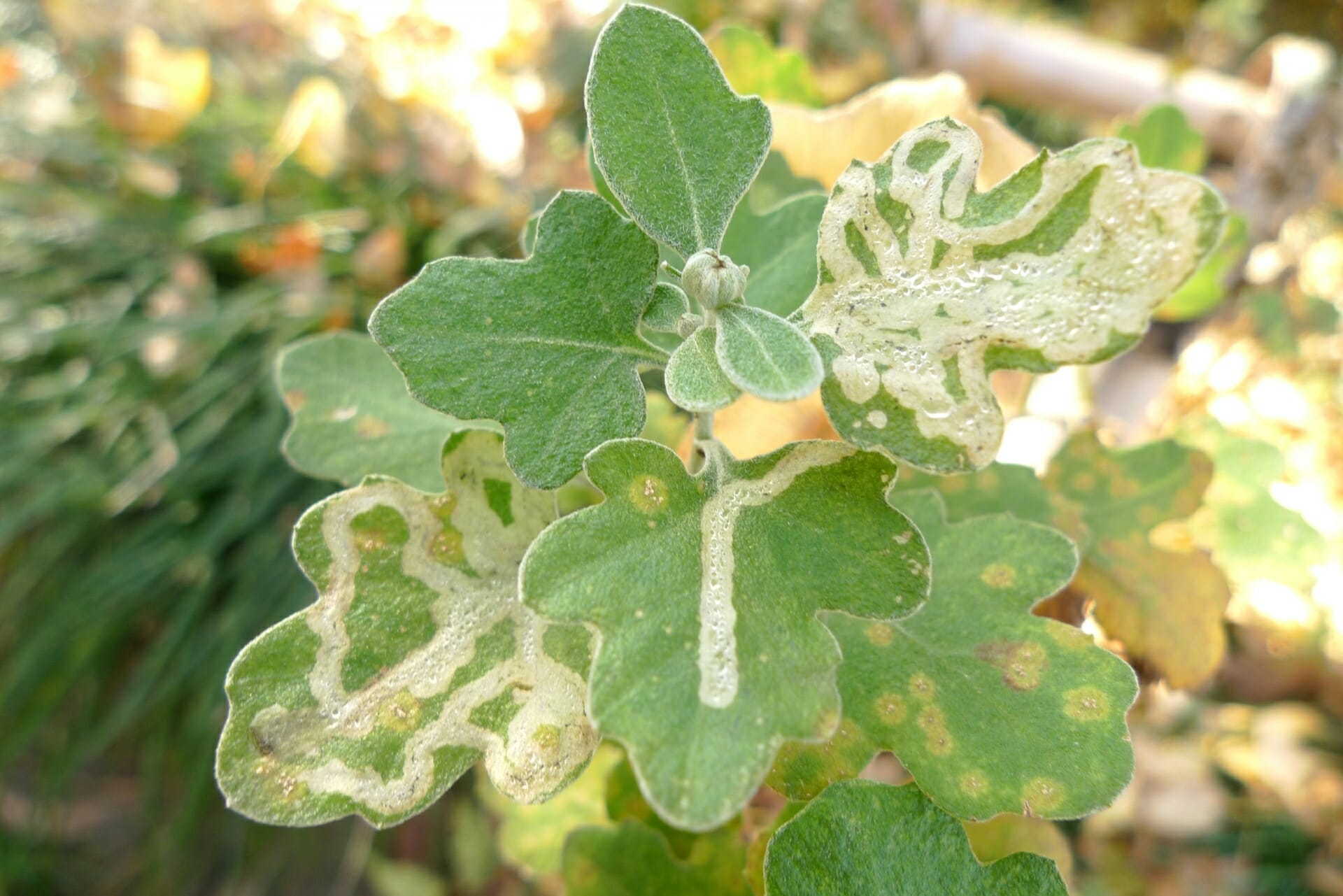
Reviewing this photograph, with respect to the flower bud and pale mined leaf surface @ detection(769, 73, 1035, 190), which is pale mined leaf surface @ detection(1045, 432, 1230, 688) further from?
the flower bud

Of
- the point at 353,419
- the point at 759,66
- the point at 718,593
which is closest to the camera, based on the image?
the point at 718,593


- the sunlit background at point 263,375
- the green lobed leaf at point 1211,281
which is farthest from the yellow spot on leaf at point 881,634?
the sunlit background at point 263,375

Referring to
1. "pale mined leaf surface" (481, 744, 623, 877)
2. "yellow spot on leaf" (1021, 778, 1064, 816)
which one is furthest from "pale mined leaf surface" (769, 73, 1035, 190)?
"pale mined leaf surface" (481, 744, 623, 877)

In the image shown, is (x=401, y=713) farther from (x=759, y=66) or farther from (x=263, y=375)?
(x=263, y=375)

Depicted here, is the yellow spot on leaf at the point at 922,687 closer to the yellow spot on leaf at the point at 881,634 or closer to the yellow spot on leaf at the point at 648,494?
the yellow spot on leaf at the point at 881,634

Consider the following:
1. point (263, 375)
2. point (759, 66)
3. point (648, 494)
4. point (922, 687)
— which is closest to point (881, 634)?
point (922, 687)

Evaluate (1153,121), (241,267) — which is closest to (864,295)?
(1153,121)
